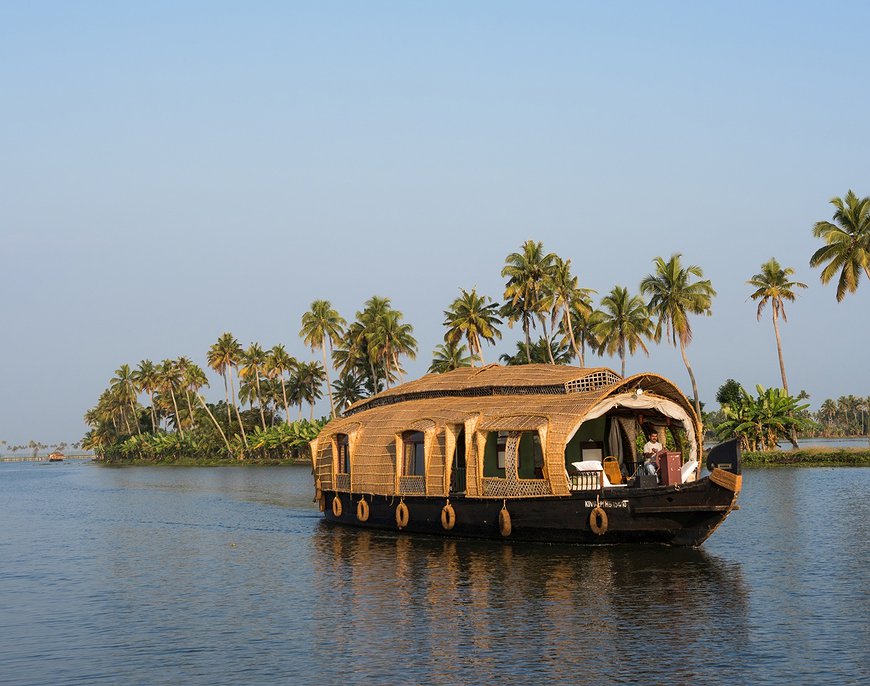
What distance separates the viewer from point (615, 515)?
76.8ft

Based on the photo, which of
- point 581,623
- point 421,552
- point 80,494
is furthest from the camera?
point 80,494

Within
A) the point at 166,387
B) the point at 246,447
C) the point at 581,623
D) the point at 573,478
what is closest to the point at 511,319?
the point at 246,447

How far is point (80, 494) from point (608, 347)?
38.9 m

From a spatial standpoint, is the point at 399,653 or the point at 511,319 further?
the point at 511,319

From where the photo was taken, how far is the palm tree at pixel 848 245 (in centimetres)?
5541

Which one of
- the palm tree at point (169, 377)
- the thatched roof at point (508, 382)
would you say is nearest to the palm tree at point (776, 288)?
the thatched roof at point (508, 382)

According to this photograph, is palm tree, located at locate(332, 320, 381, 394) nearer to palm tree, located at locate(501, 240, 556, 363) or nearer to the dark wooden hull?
palm tree, located at locate(501, 240, 556, 363)

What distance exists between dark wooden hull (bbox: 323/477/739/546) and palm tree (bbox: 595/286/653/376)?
153 ft

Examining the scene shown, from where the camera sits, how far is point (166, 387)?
12812cm

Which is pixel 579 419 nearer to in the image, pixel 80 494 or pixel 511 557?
pixel 511 557

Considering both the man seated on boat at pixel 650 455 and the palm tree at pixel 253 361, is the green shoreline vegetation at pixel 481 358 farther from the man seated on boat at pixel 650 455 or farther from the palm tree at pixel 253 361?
the man seated on boat at pixel 650 455

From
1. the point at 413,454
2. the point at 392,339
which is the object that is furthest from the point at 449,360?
the point at 413,454

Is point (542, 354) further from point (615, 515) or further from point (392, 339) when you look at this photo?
point (615, 515)

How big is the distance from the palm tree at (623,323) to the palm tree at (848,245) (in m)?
16.1
